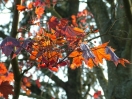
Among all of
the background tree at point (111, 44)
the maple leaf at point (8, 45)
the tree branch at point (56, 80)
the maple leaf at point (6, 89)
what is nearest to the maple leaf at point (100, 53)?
the background tree at point (111, 44)

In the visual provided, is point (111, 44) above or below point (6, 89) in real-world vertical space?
above

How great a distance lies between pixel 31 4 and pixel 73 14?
1.35m

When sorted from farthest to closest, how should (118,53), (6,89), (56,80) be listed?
(56,80) → (118,53) → (6,89)

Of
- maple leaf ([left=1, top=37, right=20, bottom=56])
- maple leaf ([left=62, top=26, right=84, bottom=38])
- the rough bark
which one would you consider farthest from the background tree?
maple leaf ([left=1, top=37, right=20, bottom=56])

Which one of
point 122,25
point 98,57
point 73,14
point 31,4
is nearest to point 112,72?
point 122,25

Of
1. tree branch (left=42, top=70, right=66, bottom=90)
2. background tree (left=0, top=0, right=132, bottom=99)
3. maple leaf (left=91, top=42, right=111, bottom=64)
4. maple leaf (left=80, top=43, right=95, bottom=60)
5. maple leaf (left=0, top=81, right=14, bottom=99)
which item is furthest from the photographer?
tree branch (left=42, top=70, right=66, bottom=90)

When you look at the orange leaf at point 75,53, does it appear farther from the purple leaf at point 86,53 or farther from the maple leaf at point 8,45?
the maple leaf at point 8,45

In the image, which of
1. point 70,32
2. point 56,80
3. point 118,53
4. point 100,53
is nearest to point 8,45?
point 70,32

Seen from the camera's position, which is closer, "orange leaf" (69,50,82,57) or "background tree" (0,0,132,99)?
"orange leaf" (69,50,82,57)

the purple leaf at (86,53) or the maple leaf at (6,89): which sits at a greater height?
the purple leaf at (86,53)

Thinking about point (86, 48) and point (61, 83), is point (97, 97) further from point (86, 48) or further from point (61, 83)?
point (86, 48)

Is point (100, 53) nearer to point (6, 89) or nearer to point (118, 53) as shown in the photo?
point (6, 89)

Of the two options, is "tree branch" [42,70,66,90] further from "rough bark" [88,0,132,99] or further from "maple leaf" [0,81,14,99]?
"maple leaf" [0,81,14,99]

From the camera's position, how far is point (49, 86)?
A: 15.8 ft
